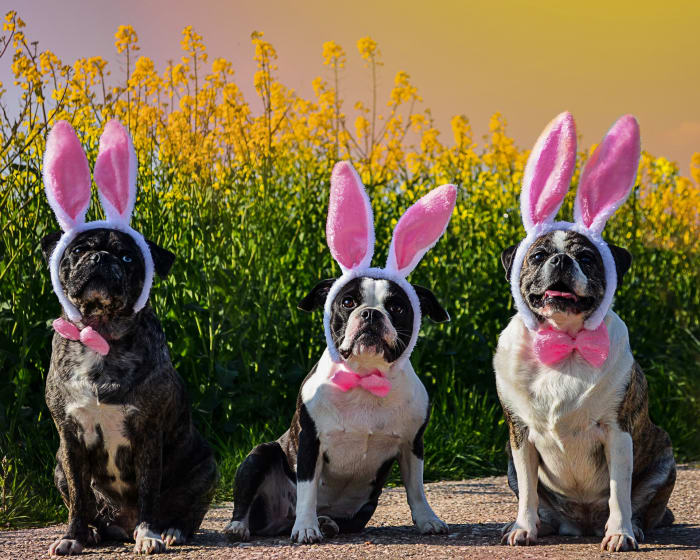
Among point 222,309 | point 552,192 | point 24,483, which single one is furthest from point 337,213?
point 24,483

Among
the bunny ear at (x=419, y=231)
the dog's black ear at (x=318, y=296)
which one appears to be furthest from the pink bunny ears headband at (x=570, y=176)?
the dog's black ear at (x=318, y=296)

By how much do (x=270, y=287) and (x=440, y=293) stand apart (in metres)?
1.40

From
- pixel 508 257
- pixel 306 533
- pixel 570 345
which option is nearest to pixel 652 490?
pixel 570 345

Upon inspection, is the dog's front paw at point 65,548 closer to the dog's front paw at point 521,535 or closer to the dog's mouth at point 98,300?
the dog's mouth at point 98,300

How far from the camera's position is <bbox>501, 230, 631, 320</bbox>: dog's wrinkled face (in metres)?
4.01

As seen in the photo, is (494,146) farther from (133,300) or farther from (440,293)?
(133,300)

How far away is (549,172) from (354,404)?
4.61 feet

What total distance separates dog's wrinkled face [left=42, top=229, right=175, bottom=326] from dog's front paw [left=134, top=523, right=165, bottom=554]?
958mm

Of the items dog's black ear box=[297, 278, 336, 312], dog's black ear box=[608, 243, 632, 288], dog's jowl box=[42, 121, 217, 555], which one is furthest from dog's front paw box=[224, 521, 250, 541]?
dog's black ear box=[608, 243, 632, 288]

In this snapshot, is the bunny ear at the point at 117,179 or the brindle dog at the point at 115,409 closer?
the brindle dog at the point at 115,409

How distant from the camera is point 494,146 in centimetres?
978

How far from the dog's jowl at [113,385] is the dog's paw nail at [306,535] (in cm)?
54

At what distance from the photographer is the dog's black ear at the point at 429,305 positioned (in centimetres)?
461

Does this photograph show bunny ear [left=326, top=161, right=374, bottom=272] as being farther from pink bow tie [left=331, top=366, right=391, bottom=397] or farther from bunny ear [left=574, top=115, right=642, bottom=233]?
bunny ear [left=574, top=115, right=642, bottom=233]
